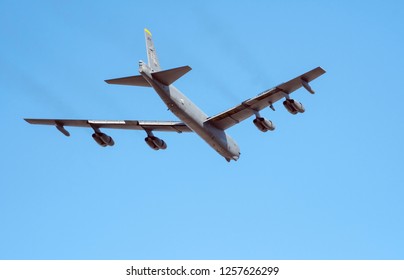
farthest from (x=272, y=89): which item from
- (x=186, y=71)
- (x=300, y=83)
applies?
(x=186, y=71)

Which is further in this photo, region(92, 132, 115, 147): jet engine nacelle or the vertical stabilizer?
region(92, 132, 115, 147): jet engine nacelle

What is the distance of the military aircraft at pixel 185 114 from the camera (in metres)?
42.9

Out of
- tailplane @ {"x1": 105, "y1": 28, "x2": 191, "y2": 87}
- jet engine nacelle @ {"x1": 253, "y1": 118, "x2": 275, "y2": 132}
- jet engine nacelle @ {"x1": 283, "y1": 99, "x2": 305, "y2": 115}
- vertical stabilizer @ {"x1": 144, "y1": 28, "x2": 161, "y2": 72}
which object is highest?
vertical stabilizer @ {"x1": 144, "y1": 28, "x2": 161, "y2": 72}

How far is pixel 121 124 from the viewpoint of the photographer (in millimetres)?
49062

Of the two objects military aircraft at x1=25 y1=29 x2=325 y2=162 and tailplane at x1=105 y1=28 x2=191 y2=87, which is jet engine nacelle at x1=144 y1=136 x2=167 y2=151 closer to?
military aircraft at x1=25 y1=29 x2=325 y2=162

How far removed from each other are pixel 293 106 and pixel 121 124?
37.4 ft

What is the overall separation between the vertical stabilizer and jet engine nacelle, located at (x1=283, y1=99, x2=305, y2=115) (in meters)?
7.71

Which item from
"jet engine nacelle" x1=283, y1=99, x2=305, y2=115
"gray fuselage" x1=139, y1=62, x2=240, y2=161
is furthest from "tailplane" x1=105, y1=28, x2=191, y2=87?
"jet engine nacelle" x1=283, y1=99, x2=305, y2=115

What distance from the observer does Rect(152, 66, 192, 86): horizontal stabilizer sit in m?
41.9

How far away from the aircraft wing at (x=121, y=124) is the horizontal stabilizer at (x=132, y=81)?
16.5 feet

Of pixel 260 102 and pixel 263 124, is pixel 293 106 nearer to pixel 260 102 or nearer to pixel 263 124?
pixel 260 102

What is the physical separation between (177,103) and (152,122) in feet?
17.4

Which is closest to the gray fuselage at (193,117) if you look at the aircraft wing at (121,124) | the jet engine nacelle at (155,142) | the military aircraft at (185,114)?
A: the military aircraft at (185,114)
